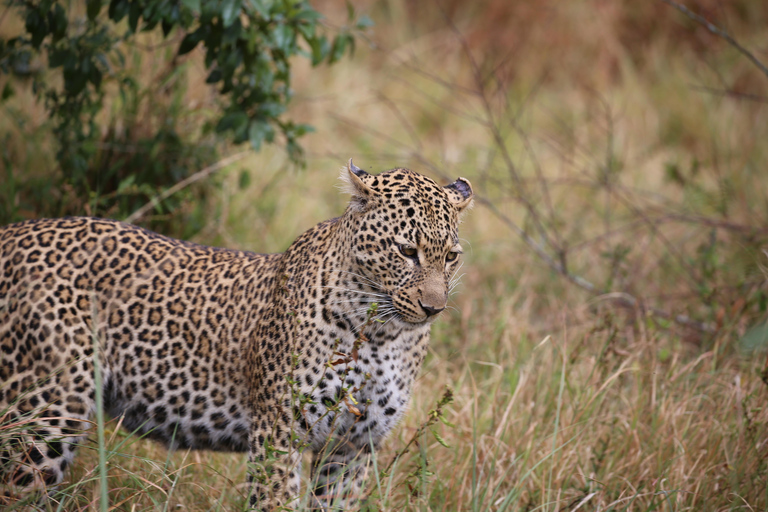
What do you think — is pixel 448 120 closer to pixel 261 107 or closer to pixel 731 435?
pixel 261 107

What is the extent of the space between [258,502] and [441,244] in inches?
64.7

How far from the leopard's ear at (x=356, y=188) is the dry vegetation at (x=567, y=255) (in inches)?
51.8

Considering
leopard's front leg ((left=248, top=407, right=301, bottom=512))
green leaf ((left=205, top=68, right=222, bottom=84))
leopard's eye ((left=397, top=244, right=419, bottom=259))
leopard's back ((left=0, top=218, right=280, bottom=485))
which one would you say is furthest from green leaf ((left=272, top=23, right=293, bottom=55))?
leopard's front leg ((left=248, top=407, right=301, bottom=512))

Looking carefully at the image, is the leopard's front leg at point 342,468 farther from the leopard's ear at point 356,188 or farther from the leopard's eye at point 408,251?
the leopard's ear at point 356,188

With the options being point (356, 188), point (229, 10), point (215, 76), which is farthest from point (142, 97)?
point (356, 188)

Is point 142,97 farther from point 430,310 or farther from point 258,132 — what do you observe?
point 430,310

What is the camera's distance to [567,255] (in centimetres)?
873

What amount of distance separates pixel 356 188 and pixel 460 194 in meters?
0.76

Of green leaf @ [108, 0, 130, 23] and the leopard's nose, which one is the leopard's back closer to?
the leopard's nose

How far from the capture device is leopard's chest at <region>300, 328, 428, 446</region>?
13.8 ft

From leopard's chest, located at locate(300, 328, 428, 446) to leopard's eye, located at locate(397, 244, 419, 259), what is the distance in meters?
0.48

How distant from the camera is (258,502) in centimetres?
412

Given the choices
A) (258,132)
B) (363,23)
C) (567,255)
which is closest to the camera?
(258,132)

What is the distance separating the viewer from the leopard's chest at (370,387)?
421 centimetres
